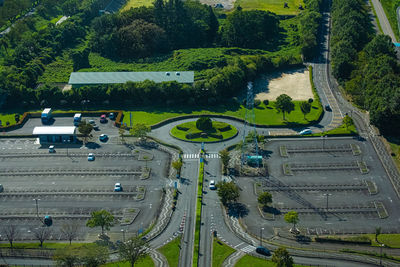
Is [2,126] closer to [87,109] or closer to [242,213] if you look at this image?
[87,109]

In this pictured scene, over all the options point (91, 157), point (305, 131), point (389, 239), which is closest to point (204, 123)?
point (305, 131)

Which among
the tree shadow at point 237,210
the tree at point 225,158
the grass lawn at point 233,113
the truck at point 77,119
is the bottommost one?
the tree shadow at point 237,210

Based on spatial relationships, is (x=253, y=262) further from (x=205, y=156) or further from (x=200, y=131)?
(x=200, y=131)

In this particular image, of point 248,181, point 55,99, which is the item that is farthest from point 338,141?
point 55,99

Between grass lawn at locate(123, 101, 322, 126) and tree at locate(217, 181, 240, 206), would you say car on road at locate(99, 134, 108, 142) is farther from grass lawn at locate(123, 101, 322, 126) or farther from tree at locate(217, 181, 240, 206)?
tree at locate(217, 181, 240, 206)

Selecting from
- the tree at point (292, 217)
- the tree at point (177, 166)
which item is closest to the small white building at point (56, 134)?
the tree at point (177, 166)

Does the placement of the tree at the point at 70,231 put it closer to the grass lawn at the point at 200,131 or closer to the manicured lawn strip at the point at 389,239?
the grass lawn at the point at 200,131
